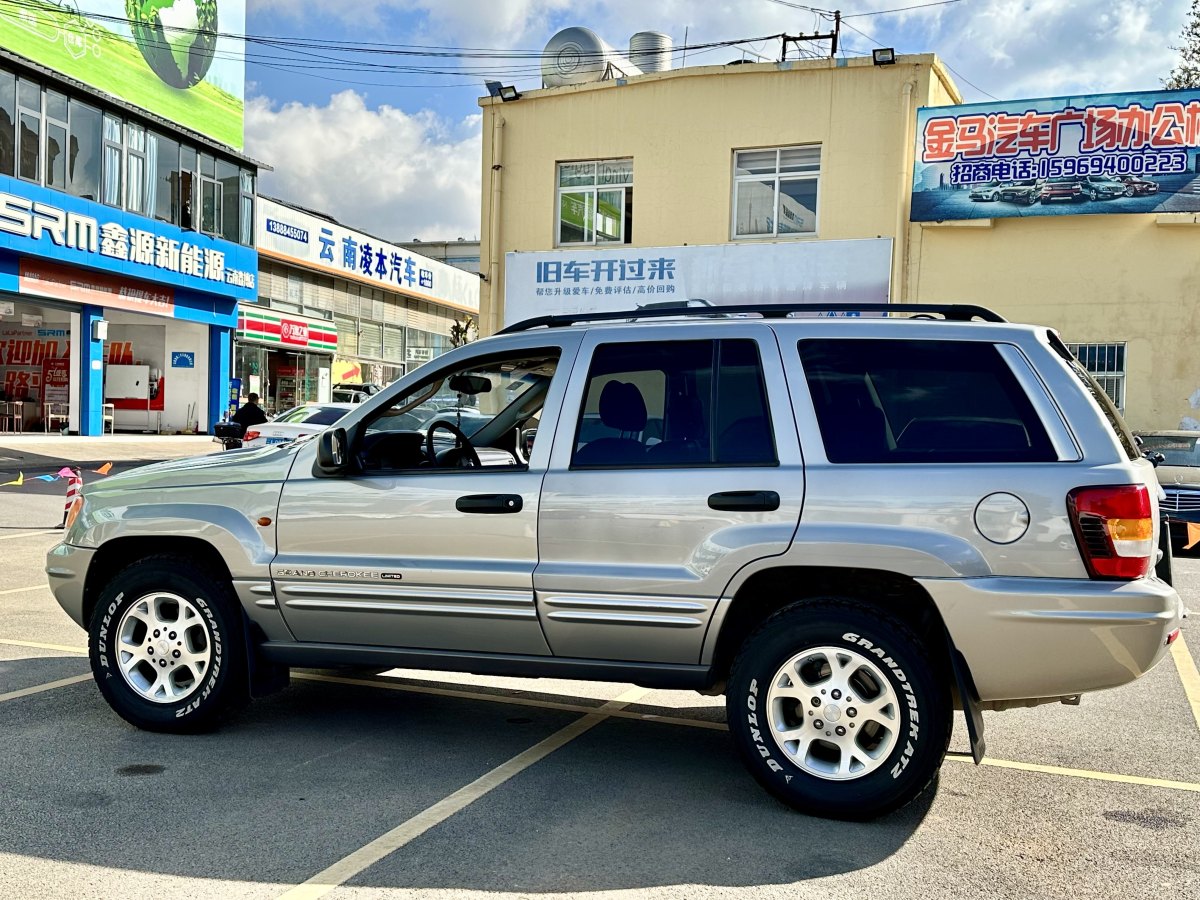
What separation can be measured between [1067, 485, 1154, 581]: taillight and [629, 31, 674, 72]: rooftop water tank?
777 inches

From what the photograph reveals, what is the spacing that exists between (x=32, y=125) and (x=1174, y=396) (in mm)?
25290

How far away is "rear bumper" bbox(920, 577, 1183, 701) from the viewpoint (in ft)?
13.1

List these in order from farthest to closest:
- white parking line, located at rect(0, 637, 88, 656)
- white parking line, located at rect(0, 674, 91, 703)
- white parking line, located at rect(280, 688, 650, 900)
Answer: white parking line, located at rect(0, 637, 88, 656) → white parking line, located at rect(0, 674, 91, 703) → white parking line, located at rect(280, 688, 650, 900)

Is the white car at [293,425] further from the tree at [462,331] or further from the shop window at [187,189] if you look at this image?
the tree at [462,331]

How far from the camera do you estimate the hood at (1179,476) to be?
41.8 feet

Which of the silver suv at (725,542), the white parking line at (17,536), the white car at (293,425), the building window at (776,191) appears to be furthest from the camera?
the building window at (776,191)

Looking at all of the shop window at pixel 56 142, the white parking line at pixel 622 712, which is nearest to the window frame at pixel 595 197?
the shop window at pixel 56 142

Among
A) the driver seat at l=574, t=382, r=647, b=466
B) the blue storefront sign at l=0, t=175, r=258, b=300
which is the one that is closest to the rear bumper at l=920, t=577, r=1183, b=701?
the driver seat at l=574, t=382, r=647, b=466

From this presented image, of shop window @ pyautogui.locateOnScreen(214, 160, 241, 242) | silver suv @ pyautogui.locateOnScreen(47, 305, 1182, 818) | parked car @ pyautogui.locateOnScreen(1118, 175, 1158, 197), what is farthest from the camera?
shop window @ pyautogui.locateOnScreen(214, 160, 241, 242)

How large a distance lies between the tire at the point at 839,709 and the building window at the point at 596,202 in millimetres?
17532

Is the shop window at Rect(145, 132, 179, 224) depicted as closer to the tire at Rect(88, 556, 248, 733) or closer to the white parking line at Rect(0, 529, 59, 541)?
the white parking line at Rect(0, 529, 59, 541)

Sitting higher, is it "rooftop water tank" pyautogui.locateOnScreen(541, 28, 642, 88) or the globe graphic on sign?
the globe graphic on sign

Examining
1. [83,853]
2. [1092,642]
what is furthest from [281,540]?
[1092,642]

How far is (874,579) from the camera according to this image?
4375mm
